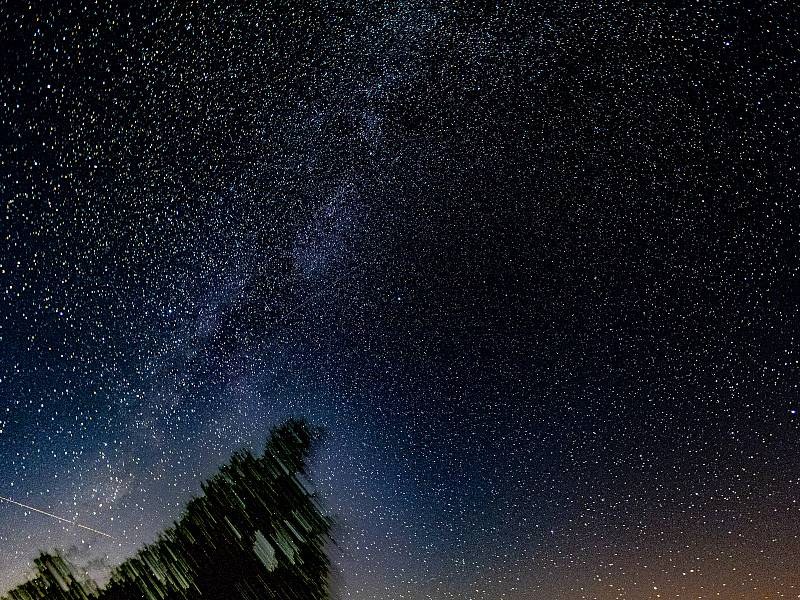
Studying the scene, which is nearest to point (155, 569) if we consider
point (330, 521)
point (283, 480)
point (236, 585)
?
point (236, 585)

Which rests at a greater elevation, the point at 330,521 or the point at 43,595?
the point at 43,595

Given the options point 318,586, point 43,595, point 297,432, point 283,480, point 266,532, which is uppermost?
point 43,595

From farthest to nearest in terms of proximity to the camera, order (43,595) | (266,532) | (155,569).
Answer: (43,595), (266,532), (155,569)

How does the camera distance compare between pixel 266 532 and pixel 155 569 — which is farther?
pixel 266 532

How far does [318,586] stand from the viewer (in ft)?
30.7

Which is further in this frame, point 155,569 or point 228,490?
point 228,490

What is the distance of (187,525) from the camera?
8594 millimetres

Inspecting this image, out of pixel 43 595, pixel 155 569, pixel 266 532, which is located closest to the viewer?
pixel 155 569

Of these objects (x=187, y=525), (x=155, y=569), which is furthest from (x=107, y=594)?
(x=187, y=525)

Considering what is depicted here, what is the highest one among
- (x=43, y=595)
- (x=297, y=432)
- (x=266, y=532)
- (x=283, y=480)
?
(x=43, y=595)

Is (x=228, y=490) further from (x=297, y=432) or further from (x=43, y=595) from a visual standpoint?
(x=43, y=595)

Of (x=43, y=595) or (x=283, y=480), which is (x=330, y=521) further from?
(x=43, y=595)

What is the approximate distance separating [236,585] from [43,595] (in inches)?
184

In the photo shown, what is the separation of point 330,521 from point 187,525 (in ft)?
8.72
